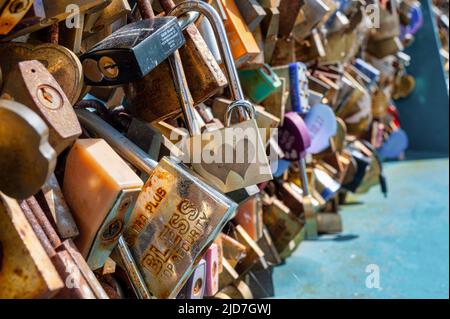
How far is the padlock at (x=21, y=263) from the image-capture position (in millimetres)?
657

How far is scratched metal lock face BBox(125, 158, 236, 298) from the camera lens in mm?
891

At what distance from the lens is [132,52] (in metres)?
0.87

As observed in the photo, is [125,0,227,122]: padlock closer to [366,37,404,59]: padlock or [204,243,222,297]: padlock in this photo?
[204,243,222,297]: padlock

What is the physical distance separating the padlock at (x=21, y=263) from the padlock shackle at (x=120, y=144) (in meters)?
0.31

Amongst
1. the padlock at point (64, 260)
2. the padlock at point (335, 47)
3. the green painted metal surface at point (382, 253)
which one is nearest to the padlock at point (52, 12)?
the padlock at point (64, 260)

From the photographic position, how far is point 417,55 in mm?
4320

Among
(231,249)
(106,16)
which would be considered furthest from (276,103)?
(106,16)

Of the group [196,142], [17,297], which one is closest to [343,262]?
[196,142]

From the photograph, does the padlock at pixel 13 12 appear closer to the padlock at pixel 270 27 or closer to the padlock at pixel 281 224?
the padlock at pixel 270 27

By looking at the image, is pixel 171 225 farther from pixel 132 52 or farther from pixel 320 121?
pixel 320 121

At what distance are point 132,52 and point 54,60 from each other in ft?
0.40

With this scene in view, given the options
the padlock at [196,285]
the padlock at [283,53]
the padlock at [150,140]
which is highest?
the padlock at [150,140]

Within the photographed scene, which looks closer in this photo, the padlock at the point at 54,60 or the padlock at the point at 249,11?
the padlock at the point at 54,60
